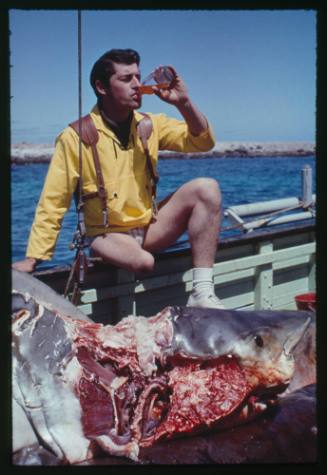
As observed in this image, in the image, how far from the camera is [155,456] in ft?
9.21

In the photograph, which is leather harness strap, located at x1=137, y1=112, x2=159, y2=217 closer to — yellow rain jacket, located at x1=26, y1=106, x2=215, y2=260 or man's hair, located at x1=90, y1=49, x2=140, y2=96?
yellow rain jacket, located at x1=26, y1=106, x2=215, y2=260

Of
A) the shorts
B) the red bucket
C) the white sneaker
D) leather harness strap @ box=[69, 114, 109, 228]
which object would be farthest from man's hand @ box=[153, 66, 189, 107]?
the red bucket

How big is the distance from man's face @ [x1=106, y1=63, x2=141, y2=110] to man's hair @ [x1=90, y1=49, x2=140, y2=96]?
20 millimetres

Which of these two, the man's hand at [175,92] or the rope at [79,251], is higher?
the man's hand at [175,92]

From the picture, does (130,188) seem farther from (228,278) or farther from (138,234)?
(228,278)

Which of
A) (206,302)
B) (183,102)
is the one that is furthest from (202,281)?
(183,102)

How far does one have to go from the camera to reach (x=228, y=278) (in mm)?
4309

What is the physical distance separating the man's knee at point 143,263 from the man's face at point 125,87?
30.2 inches

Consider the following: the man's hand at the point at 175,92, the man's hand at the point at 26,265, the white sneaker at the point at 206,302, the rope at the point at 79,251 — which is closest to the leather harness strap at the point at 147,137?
the man's hand at the point at 175,92

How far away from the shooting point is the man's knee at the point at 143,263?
12.1 feet

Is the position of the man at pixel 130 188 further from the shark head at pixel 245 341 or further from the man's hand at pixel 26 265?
the shark head at pixel 245 341

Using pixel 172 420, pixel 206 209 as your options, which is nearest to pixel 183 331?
pixel 172 420

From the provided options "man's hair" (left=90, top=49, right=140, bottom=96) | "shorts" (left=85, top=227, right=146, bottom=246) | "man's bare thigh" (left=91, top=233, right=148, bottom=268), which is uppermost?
"man's hair" (left=90, top=49, right=140, bottom=96)

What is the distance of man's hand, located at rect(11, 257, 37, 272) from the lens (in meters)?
3.37
